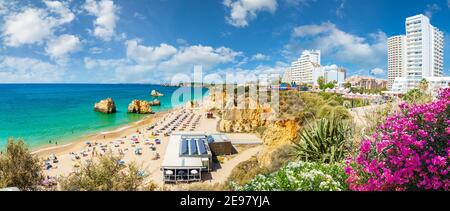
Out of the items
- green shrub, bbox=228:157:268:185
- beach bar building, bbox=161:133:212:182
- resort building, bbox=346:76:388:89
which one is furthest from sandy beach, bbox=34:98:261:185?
resort building, bbox=346:76:388:89

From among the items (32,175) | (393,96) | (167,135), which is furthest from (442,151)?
(167,135)

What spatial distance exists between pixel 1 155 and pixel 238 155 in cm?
837

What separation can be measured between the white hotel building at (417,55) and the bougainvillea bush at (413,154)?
0.66 m

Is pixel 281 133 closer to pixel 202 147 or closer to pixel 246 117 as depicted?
pixel 202 147

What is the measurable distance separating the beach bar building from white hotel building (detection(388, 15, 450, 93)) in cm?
484

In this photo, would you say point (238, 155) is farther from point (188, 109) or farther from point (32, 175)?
point (188, 109)

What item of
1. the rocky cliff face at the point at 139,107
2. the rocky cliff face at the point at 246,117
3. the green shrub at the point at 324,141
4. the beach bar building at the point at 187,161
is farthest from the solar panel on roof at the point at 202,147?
the rocky cliff face at the point at 139,107

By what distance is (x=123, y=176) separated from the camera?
3.54m

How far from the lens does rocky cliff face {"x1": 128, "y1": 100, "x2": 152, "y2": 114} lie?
102 ft

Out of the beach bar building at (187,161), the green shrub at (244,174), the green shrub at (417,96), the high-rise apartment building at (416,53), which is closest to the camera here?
the high-rise apartment building at (416,53)

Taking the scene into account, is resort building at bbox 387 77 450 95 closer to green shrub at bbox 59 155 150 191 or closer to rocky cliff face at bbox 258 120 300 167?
green shrub at bbox 59 155 150 191

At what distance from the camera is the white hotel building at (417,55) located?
2287 millimetres

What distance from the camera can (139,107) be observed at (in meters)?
31.5

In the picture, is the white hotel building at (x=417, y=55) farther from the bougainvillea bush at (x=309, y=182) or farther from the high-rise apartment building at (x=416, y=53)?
the bougainvillea bush at (x=309, y=182)
